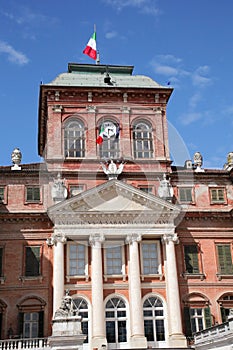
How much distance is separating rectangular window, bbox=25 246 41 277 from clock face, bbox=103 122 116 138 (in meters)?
11.2

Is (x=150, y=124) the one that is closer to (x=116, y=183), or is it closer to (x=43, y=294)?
(x=116, y=183)

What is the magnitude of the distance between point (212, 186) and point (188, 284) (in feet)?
27.7

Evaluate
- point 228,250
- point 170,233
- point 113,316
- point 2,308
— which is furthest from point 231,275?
point 2,308

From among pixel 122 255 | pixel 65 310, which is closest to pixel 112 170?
pixel 122 255

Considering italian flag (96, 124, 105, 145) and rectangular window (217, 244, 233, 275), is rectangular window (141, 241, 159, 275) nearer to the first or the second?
rectangular window (217, 244, 233, 275)

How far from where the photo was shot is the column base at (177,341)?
124 ft

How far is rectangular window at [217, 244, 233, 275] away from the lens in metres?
41.6

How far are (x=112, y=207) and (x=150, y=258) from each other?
482cm

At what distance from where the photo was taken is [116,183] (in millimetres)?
41125

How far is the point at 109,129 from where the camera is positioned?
45781 millimetres

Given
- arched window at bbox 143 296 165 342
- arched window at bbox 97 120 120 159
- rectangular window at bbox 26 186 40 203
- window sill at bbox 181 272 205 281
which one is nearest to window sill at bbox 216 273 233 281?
window sill at bbox 181 272 205 281

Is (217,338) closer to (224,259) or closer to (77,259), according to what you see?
(224,259)

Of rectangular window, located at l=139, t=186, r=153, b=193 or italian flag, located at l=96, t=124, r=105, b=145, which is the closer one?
rectangular window, located at l=139, t=186, r=153, b=193

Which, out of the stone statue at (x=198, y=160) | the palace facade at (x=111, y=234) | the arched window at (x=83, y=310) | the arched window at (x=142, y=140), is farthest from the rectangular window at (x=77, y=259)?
the stone statue at (x=198, y=160)
